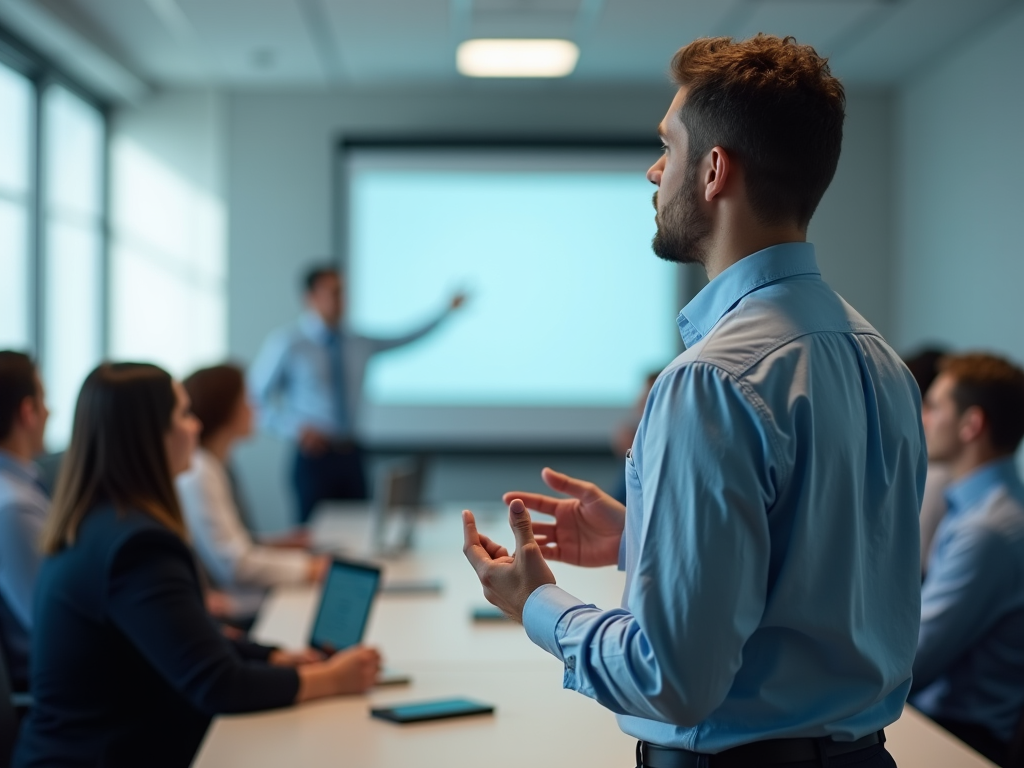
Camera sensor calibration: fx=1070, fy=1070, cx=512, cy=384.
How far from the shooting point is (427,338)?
6969 mm

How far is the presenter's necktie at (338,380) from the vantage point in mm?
6160

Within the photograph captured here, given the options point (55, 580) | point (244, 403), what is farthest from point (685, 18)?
point (55, 580)

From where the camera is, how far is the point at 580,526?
1.60m

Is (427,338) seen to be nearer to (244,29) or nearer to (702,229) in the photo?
(244,29)

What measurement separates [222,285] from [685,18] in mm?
3382

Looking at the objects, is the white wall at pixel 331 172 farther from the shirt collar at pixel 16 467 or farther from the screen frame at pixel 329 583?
the screen frame at pixel 329 583

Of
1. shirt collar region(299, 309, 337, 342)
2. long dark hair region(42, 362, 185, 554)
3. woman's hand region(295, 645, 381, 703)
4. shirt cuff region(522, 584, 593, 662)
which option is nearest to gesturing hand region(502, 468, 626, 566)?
shirt cuff region(522, 584, 593, 662)

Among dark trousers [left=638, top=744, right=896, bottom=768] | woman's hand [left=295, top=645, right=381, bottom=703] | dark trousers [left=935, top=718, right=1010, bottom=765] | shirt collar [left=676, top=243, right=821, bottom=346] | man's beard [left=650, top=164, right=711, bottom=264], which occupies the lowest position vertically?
dark trousers [left=935, top=718, right=1010, bottom=765]

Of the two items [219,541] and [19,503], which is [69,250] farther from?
[19,503]

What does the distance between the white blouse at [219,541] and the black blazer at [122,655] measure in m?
1.41

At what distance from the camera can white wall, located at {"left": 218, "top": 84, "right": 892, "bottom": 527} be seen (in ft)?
22.7

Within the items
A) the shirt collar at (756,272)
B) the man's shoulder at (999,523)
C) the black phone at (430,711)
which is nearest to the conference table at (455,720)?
the black phone at (430,711)

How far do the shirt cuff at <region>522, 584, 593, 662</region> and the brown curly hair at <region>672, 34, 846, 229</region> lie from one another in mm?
492

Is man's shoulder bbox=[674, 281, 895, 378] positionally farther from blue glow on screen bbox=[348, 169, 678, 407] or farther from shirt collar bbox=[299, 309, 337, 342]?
blue glow on screen bbox=[348, 169, 678, 407]
